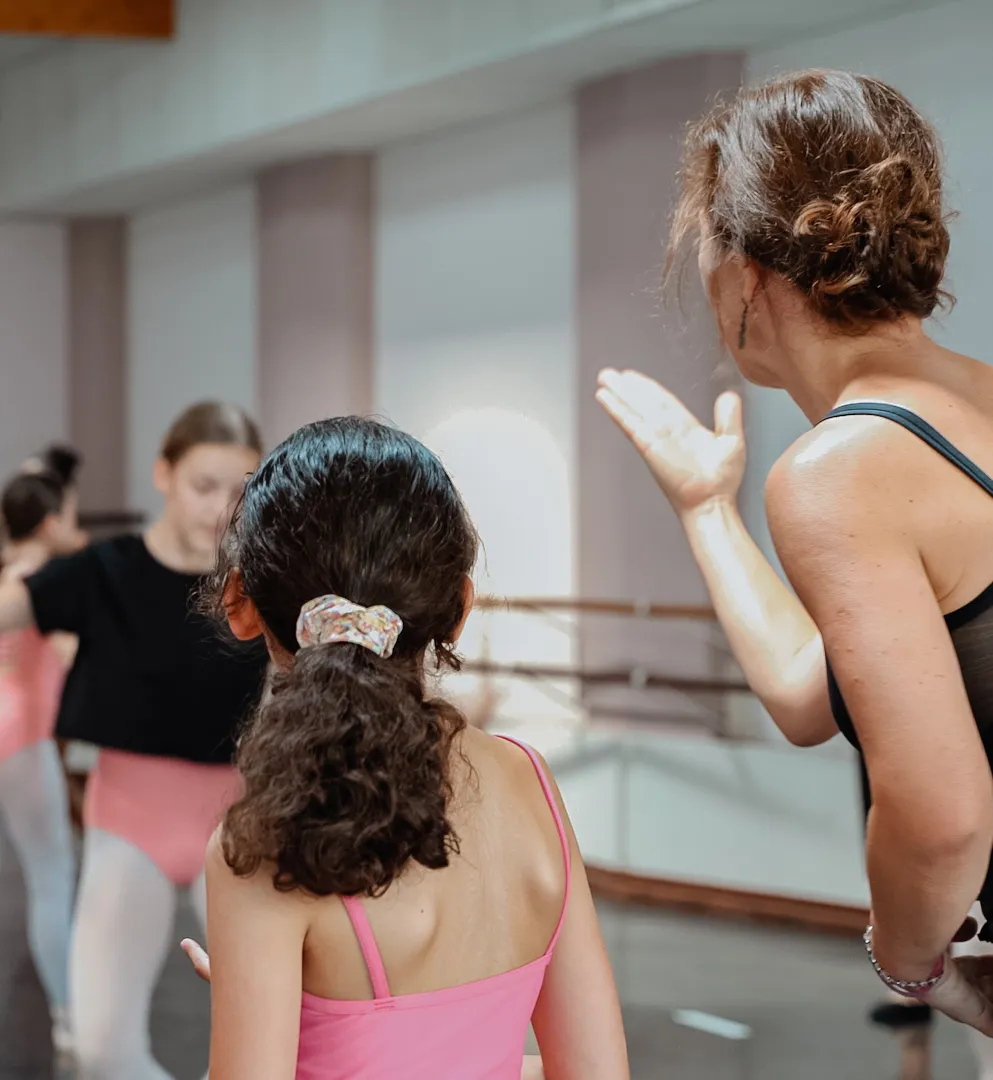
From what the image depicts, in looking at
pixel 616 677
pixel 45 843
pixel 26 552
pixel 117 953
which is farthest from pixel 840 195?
→ pixel 616 677

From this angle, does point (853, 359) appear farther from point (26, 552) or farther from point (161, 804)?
point (26, 552)

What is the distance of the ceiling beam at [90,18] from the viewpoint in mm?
6984

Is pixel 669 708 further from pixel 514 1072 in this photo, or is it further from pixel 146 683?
pixel 514 1072

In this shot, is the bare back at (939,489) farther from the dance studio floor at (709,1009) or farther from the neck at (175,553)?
the dance studio floor at (709,1009)

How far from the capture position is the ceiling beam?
6.98 metres

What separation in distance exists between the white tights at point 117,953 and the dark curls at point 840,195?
1.65 m

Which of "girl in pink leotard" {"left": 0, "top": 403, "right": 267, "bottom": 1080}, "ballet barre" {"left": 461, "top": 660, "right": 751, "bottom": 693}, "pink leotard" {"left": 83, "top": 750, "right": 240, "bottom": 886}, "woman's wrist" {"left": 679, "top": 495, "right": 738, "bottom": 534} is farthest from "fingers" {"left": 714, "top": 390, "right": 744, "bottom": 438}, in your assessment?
"ballet barre" {"left": 461, "top": 660, "right": 751, "bottom": 693}

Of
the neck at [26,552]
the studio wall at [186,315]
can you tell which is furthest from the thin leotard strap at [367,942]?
the studio wall at [186,315]

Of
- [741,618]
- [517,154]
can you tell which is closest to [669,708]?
[517,154]

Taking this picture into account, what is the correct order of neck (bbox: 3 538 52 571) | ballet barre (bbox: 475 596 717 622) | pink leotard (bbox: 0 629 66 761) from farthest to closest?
1. ballet barre (bbox: 475 596 717 622)
2. neck (bbox: 3 538 52 571)
3. pink leotard (bbox: 0 629 66 761)

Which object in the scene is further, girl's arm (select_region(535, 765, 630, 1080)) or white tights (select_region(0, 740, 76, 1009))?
white tights (select_region(0, 740, 76, 1009))

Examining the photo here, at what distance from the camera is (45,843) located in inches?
154

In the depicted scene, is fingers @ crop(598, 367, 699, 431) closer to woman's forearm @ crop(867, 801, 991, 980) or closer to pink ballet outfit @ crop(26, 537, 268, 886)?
woman's forearm @ crop(867, 801, 991, 980)

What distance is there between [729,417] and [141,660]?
1.42m
